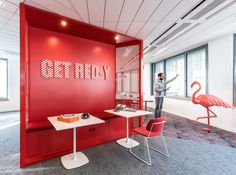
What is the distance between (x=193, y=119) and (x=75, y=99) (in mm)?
4608

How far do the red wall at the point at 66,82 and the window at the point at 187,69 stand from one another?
3613mm

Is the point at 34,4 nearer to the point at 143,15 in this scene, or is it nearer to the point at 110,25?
the point at 110,25

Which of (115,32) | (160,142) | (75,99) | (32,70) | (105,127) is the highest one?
(115,32)

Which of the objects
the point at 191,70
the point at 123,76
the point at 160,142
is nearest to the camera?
the point at 160,142

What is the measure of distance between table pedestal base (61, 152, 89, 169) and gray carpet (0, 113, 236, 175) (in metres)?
0.07

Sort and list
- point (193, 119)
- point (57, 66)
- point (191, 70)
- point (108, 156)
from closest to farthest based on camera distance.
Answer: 1. point (108, 156)
2. point (57, 66)
3. point (193, 119)
4. point (191, 70)

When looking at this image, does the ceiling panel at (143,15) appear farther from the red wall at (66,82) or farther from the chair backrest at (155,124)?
the chair backrest at (155,124)

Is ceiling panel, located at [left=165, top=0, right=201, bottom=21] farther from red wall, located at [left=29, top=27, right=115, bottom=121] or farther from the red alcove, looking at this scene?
red wall, located at [left=29, top=27, right=115, bottom=121]

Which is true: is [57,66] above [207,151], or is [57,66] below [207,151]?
above

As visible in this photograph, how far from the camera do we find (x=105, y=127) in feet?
10.9

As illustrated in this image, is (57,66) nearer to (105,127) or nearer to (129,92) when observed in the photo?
(105,127)

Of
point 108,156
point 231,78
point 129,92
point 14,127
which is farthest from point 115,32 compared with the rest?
point 14,127

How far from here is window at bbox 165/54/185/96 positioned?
6117 millimetres

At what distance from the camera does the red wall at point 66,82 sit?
2770 millimetres
